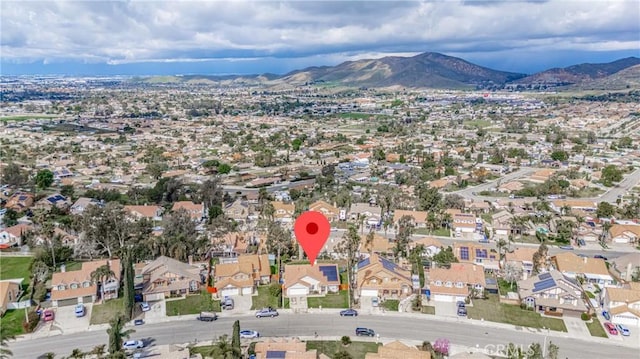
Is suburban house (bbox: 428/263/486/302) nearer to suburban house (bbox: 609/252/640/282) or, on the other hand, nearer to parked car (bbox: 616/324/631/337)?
parked car (bbox: 616/324/631/337)

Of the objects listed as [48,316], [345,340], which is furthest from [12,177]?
[345,340]

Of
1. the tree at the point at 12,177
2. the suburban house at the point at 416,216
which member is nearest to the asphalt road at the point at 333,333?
the suburban house at the point at 416,216

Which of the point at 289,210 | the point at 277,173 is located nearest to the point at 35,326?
the point at 289,210

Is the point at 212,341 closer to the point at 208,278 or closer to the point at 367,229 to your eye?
the point at 208,278

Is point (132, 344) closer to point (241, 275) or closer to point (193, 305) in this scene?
point (193, 305)

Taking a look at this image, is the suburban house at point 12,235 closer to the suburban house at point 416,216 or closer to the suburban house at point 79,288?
the suburban house at point 79,288
